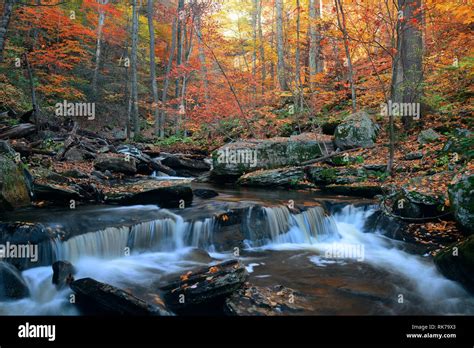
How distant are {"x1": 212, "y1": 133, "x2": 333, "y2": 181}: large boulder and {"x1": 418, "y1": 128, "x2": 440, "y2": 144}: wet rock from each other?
2.92m

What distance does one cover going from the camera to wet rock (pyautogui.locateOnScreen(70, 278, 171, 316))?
4.30 m

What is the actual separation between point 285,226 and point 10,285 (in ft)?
18.0

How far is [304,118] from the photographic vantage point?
15.9 m

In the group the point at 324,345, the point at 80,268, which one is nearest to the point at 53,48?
the point at 80,268

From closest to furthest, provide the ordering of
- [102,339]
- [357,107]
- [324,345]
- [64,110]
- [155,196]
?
[324,345] < [102,339] < [155,196] < [357,107] < [64,110]

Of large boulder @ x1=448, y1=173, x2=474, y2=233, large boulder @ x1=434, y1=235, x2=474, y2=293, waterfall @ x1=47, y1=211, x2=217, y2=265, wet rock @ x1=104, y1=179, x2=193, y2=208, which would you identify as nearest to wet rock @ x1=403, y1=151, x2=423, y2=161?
large boulder @ x1=448, y1=173, x2=474, y2=233

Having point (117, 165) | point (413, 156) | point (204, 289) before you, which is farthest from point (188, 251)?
point (413, 156)

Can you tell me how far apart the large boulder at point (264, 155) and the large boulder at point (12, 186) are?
20.7 feet

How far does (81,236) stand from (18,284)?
1.43m

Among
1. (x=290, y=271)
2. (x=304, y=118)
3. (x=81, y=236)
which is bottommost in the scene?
(x=290, y=271)

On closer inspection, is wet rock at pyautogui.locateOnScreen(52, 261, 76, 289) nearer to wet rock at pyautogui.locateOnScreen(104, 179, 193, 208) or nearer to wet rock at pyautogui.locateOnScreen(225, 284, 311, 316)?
wet rock at pyautogui.locateOnScreen(225, 284, 311, 316)

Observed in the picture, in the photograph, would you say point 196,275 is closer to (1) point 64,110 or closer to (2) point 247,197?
(2) point 247,197

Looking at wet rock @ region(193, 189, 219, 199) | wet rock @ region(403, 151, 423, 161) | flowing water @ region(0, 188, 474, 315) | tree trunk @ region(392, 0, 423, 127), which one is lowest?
flowing water @ region(0, 188, 474, 315)

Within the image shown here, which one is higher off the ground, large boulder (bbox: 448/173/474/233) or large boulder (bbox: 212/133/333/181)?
large boulder (bbox: 212/133/333/181)
